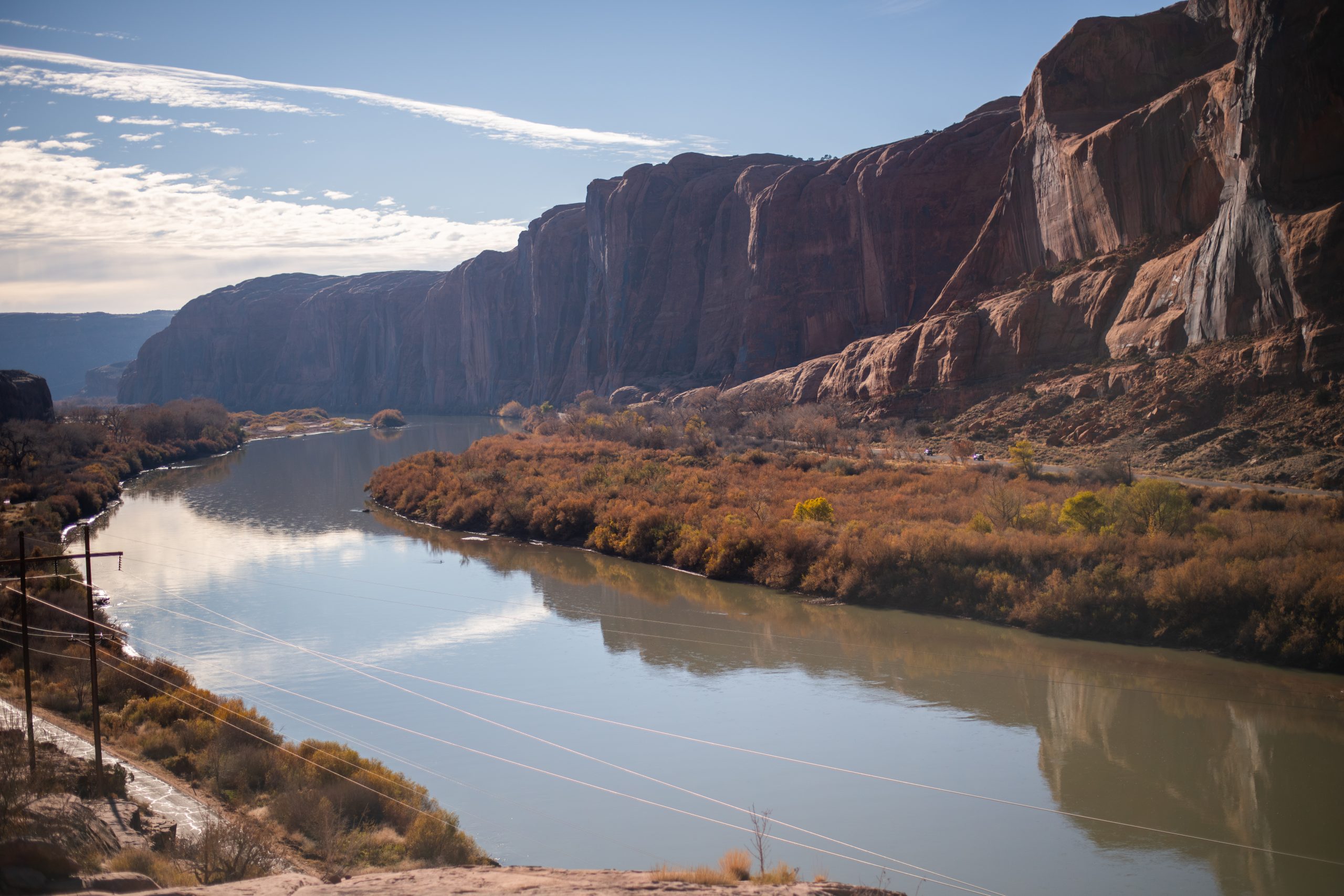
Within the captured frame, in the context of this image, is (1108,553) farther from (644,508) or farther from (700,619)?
(644,508)

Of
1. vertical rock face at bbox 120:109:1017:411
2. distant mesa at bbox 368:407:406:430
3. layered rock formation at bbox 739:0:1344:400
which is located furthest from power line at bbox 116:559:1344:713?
distant mesa at bbox 368:407:406:430

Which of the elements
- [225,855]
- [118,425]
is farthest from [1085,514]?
[118,425]

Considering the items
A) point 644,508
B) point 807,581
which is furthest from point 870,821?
point 644,508

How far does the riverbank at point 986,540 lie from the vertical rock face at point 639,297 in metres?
28.1

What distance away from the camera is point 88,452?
2500 inches

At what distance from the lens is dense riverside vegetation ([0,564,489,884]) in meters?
11.8

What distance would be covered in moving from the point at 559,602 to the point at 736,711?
10.4 meters

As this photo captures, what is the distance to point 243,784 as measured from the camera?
13695 millimetres

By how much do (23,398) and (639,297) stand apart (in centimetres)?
5179

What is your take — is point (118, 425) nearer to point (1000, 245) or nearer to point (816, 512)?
point (1000, 245)

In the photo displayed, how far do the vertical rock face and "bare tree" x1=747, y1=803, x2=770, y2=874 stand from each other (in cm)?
5162

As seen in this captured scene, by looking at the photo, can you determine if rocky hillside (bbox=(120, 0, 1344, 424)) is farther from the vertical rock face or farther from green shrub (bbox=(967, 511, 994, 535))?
green shrub (bbox=(967, 511, 994, 535))

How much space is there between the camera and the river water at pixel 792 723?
503 inches

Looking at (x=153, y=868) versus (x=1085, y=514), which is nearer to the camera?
(x=153, y=868)
